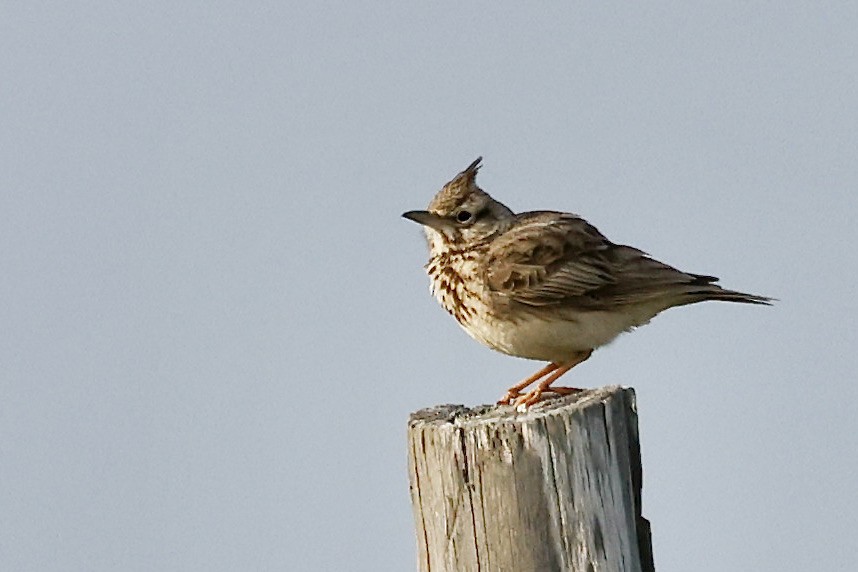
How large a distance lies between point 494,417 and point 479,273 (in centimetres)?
287

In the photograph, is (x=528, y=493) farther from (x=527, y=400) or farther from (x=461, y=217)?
(x=461, y=217)

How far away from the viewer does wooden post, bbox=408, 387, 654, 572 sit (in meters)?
5.68

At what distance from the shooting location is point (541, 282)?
9.01 m

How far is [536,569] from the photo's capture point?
5668 millimetres

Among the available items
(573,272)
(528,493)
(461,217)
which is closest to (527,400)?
(528,493)

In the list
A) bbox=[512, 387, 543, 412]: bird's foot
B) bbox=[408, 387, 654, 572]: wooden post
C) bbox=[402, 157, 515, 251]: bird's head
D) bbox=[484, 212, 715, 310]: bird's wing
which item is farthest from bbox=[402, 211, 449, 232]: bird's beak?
bbox=[408, 387, 654, 572]: wooden post

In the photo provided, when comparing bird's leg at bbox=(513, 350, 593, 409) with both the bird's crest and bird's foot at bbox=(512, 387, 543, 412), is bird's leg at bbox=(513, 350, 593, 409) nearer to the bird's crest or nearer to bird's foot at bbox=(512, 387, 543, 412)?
bird's foot at bbox=(512, 387, 543, 412)

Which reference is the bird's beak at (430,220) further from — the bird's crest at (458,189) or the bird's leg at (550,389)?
the bird's leg at (550,389)

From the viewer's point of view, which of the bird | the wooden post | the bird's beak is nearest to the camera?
the wooden post

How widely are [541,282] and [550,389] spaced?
1348 mm

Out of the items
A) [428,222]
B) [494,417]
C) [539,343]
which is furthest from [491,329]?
[494,417]

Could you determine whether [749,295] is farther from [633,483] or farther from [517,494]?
[517,494]

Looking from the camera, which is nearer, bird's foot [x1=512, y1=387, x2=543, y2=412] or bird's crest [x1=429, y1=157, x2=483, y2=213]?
bird's foot [x1=512, y1=387, x2=543, y2=412]

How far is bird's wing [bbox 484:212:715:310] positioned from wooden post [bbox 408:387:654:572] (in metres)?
2.88
